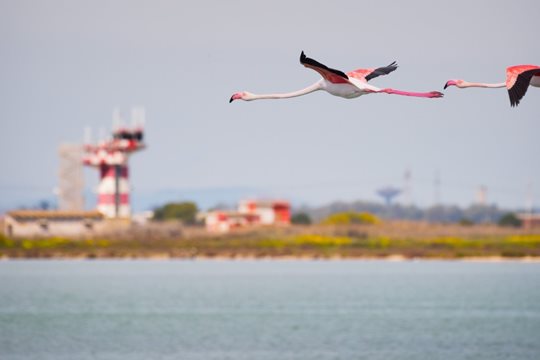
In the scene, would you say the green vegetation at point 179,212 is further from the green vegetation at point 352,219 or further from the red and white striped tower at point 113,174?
the red and white striped tower at point 113,174

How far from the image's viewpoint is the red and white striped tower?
4970 inches

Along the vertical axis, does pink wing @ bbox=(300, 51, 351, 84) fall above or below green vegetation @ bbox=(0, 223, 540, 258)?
above

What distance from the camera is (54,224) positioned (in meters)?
125

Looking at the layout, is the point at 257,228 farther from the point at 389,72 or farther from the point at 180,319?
the point at 389,72

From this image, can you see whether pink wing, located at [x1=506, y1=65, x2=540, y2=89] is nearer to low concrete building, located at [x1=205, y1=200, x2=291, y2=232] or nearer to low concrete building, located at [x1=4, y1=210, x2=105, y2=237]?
low concrete building, located at [x1=4, y1=210, x2=105, y2=237]

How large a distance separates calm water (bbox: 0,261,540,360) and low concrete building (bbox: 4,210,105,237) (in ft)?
54.2

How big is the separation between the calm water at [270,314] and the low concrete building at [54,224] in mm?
16523

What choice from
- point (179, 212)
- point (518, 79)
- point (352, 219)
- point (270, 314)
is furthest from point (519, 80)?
point (179, 212)

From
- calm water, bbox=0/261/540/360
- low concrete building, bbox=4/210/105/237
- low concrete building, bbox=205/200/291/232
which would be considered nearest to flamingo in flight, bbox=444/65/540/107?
calm water, bbox=0/261/540/360

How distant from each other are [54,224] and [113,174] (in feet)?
25.9

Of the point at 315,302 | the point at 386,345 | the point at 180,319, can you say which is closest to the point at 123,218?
the point at 315,302

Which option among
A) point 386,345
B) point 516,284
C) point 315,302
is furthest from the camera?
point 516,284

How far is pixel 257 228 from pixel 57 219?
67.2 ft

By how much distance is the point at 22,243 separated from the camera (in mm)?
114812
